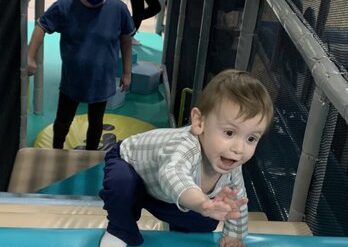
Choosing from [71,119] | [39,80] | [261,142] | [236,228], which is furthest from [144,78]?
[236,228]

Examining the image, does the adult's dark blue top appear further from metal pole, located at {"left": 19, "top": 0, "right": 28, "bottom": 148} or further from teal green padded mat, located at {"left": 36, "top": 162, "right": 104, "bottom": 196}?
teal green padded mat, located at {"left": 36, "top": 162, "right": 104, "bottom": 196}

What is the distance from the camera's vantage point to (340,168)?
59.9 inches

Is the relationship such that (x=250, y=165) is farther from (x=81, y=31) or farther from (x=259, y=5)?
(x=81, y=31)

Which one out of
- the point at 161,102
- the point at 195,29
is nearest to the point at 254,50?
the point at 195,29

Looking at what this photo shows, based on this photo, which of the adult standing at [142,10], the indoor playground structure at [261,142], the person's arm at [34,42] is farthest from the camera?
the adult standing at [142,10]

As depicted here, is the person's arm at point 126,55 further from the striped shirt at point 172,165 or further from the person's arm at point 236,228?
the person's arm at point 236,228

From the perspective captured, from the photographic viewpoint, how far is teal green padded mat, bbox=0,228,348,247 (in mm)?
1228

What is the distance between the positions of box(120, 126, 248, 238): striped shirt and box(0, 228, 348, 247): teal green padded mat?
59mm

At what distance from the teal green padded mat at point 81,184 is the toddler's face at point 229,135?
165cm

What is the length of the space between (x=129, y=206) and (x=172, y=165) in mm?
221

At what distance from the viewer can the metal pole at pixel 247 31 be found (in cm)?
233

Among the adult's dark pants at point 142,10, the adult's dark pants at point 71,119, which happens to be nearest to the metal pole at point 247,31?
the adult's dark pants at point 71,119

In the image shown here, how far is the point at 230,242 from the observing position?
1341 millimetres

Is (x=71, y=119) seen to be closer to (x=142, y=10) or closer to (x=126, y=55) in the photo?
(x=126, y=55)
